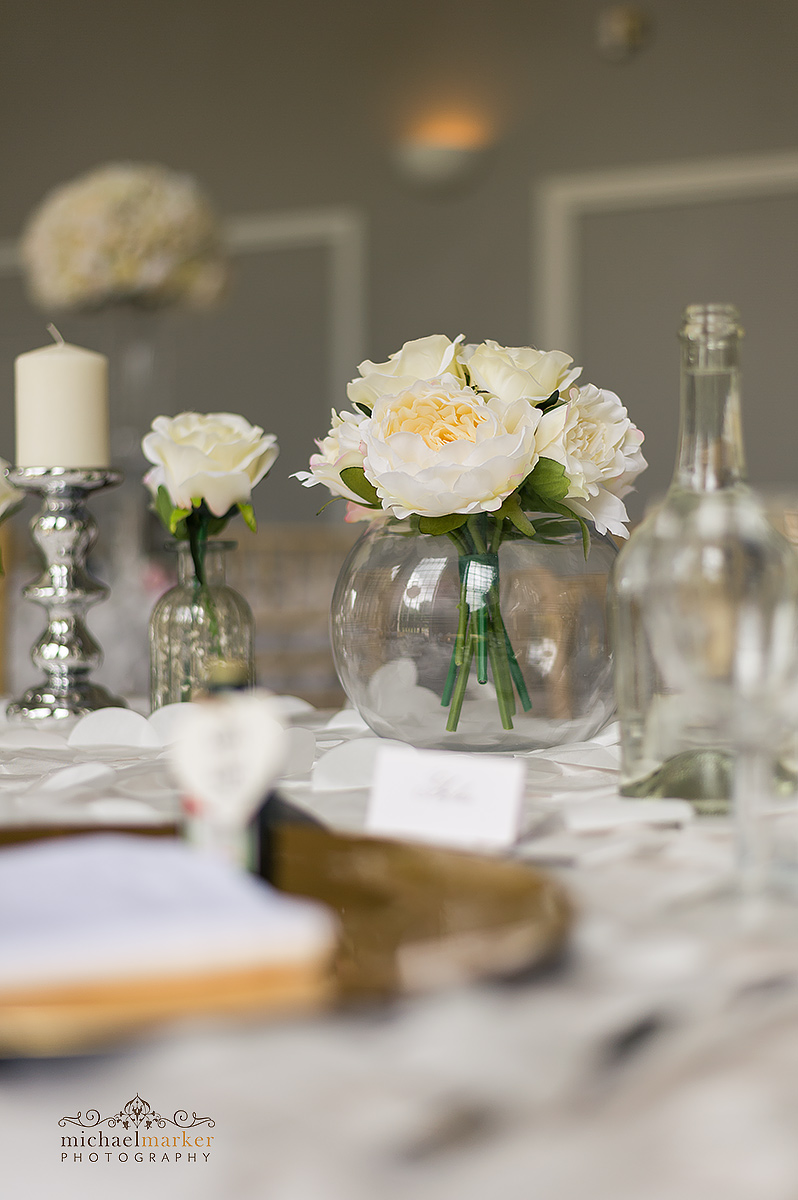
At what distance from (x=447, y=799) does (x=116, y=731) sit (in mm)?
417

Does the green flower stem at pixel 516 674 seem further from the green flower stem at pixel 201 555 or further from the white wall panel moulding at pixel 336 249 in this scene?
the white wall panel moulding at pixel 336 249

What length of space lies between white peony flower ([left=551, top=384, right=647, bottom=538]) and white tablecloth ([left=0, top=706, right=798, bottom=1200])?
407mm

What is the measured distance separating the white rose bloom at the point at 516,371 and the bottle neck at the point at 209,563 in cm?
30

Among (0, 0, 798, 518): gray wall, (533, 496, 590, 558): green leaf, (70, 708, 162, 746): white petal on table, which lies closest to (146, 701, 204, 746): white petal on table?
(70, 708, 162, 746): white petal on table

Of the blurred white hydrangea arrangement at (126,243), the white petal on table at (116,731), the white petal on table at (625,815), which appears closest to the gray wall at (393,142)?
the blurred white hydrangea arrangement at (126,243)

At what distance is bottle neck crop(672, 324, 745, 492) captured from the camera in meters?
0.61

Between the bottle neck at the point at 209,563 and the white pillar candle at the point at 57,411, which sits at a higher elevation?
the white pillar candle at the point at 57,411

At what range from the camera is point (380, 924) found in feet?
1.43

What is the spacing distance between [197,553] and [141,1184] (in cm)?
69

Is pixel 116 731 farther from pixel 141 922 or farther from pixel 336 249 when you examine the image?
pixel 336 249

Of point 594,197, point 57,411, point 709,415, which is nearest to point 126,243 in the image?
point 594,197

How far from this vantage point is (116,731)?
0.91 metres

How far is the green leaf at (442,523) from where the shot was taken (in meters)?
0.79

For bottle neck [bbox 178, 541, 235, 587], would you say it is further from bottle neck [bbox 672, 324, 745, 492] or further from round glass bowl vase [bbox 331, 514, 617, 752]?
bottle neck [bbox 672, 324, 745, 492]
